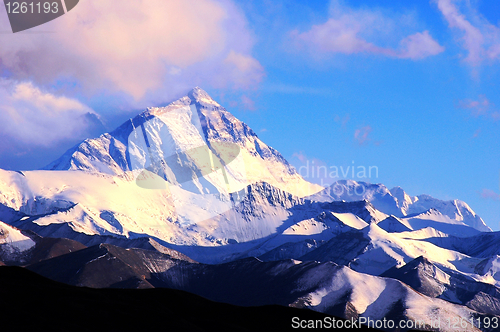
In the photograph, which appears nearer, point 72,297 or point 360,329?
point 72,297

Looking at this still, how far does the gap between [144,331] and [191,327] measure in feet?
42.0

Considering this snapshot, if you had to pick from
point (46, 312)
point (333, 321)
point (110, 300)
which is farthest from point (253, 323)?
point (46, 312)

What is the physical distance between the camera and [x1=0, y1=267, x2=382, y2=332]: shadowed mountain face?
11300 cm

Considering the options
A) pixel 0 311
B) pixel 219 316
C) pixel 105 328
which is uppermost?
pixel 0 311

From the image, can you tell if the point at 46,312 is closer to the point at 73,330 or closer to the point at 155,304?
the point at 73,330

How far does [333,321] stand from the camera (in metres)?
153

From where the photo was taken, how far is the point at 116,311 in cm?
12531

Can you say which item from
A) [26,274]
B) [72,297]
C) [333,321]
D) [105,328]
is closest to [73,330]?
[105,328]

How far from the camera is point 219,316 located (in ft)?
484

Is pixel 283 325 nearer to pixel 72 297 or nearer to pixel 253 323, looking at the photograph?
pixel 253 323

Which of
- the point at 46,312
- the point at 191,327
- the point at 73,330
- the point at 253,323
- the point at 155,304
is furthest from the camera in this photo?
the point at 253,323

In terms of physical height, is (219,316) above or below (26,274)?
below

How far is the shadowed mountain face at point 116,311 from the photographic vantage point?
113000mm

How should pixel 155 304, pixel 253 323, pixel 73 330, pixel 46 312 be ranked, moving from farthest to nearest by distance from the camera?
pixel 253 323 < pixel 155 304 < pixel 46 312 < pixel 73 330
